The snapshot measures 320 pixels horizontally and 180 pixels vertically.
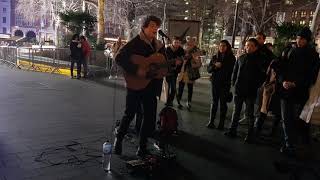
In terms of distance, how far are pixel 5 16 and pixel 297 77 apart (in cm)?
9782

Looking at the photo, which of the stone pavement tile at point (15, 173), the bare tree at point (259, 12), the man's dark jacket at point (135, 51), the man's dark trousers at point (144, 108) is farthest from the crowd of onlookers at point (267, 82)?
the bare tree at point (259, 12)

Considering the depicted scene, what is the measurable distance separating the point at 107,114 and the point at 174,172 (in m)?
3.73

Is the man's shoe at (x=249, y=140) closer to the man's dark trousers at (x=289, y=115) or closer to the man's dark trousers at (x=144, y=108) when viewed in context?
the man's dark trousers at (x=289, y=115)

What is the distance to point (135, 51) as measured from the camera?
17.6 feet

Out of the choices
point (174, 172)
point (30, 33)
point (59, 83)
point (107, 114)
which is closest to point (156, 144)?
point (174, 172)

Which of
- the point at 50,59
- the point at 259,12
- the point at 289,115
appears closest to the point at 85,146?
the point at 289,115

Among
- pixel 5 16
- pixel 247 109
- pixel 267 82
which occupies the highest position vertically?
pixel 5 16

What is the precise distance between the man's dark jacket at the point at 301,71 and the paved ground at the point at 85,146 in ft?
3.40

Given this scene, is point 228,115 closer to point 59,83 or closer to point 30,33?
point 59,83

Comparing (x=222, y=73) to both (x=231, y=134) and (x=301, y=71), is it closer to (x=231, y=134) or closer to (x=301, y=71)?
(x=231, y=134)

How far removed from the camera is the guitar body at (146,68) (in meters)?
5.35

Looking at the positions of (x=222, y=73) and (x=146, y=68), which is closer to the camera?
(x=146, y=68)

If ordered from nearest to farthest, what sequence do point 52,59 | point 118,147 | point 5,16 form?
point 118,147 < point 52,59 < point 5,16

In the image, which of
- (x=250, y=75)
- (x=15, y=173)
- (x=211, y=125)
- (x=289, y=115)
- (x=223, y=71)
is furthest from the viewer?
(x=211, y=125)
